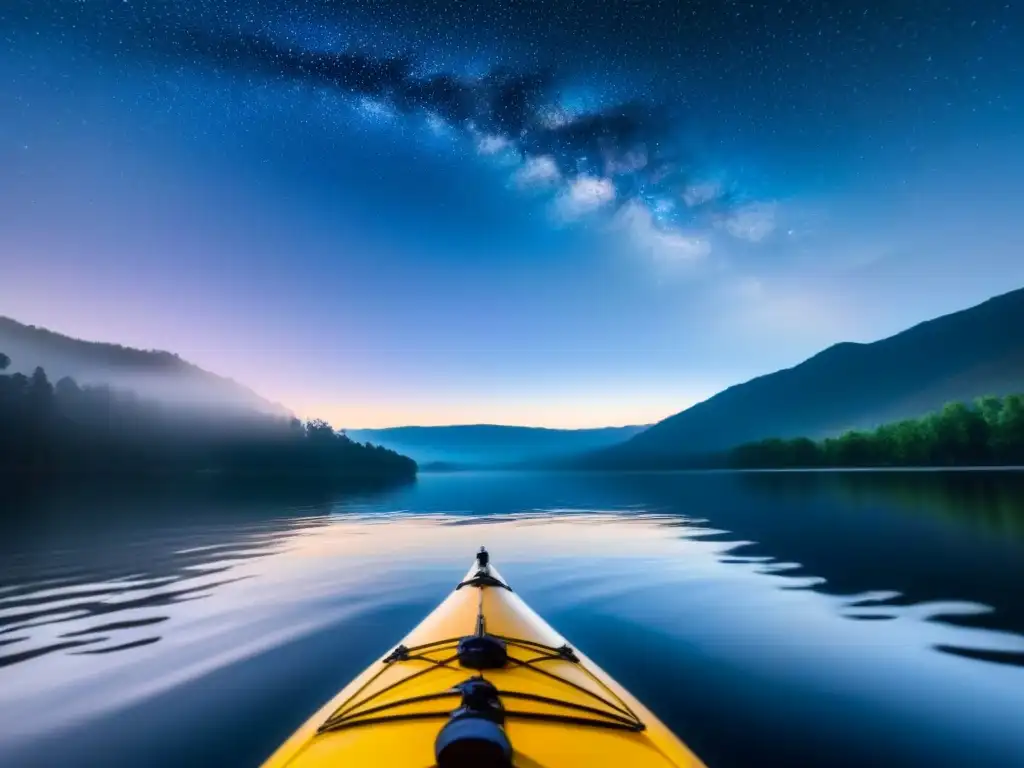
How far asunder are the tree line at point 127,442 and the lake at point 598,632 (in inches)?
4876

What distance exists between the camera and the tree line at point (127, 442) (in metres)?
132

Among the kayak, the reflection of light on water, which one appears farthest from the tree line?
the kayak

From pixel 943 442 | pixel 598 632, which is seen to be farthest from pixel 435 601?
pixel 943 442

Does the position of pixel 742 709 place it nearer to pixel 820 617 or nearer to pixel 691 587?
pixel 820 617

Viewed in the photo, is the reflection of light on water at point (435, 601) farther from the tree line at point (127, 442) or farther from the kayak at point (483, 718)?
the tree line at point (127, 442)

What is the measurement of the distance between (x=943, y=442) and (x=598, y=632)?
12101 centimetres

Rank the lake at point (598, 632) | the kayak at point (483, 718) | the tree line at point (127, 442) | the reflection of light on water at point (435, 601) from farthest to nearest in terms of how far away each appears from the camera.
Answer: the tree line at point (127, 442), the reflection of light on water at point (435, 601), the lake at point (598, 632), the kayak at point (483, 718)

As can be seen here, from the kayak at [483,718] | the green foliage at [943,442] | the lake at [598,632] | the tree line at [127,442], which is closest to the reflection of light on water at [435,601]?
the lake at [598,632]

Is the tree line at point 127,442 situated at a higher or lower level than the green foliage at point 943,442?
higher

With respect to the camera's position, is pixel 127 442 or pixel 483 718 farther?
pixel 127 442

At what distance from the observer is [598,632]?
1267 centimetres

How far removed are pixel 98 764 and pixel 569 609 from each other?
10531mm

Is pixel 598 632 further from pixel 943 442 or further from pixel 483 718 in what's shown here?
pixel 943 442

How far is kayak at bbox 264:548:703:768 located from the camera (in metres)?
4.49
